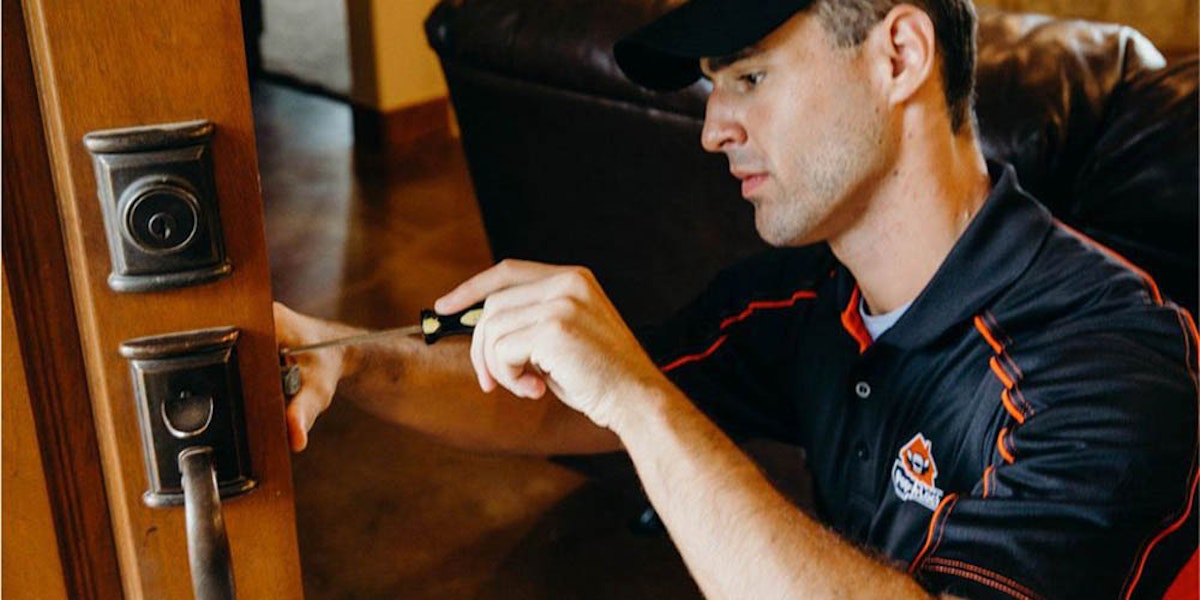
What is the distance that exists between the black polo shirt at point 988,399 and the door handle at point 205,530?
56 centimetres

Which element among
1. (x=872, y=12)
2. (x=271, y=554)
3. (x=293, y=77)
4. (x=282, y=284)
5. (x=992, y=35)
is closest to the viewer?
(x=271, y=554)

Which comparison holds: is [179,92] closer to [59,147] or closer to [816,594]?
[59,147]

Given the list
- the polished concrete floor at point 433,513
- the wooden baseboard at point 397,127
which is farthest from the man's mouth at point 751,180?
the wooden baseboard at point 397,127

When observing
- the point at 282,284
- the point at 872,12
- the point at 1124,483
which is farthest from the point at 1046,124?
the point at 282,284

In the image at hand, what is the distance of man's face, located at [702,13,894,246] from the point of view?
117 centimetres

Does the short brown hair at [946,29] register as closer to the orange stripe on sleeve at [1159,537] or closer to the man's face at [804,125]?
the man's face at [804,125]

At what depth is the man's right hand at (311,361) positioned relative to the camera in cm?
83

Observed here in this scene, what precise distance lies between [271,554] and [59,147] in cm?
27

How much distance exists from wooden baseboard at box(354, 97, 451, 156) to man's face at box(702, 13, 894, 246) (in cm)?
311

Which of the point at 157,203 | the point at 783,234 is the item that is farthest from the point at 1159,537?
the point at 157,203

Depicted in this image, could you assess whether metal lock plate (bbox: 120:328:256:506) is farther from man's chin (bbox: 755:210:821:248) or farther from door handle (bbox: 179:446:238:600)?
man's chin (bbox: 755:210:821:248)

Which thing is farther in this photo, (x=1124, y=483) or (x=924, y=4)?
(x=924, y=4)

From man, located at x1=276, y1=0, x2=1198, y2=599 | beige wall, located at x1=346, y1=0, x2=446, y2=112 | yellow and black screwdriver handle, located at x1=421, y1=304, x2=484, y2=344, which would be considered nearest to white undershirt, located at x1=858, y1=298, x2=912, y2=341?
man, located at x1=276, y1=0, x2=1198, y2=599

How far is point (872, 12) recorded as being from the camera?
116 centimetres
